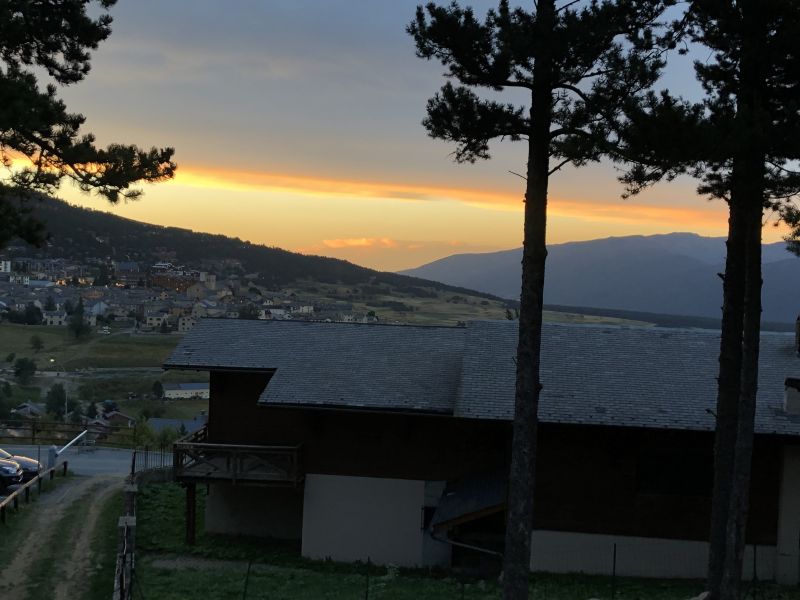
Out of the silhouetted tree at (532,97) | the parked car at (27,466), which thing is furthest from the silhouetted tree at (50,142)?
the parked car at (27,466)

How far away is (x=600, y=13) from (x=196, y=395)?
96443 millimetres

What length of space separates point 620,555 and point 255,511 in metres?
A: 10.3

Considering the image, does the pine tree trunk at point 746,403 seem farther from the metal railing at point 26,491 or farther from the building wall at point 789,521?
the metal railing at point 26,491

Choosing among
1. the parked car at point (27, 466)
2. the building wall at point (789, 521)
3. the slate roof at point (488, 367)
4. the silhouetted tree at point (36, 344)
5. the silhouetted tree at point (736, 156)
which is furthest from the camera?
the silhouetted tree at point (36, 344)

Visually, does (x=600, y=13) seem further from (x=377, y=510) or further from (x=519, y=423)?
(x=377, y=510)

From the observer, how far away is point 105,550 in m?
19.2

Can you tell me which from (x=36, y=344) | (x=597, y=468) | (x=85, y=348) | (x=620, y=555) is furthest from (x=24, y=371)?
(x=620, y=555)

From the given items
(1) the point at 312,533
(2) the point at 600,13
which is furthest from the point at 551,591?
(2) the point at 600,13

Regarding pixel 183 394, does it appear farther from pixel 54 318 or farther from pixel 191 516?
A: pixel 191 516

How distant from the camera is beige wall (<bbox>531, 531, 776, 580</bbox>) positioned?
1873 centimetres

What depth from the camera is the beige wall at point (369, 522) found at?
20172mm

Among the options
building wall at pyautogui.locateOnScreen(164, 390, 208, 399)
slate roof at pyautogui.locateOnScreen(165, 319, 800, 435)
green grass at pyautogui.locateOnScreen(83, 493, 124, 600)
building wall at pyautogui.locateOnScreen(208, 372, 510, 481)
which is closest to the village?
building wall at pyautogui.locateOnScreen(164, 390, 208, 399)

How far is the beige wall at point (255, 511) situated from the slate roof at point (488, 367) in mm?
3779

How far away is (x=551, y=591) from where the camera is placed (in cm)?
1694
